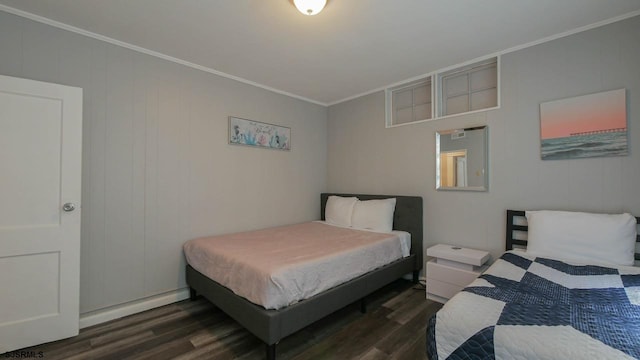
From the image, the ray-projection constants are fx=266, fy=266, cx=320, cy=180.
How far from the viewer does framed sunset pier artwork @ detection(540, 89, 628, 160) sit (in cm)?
213

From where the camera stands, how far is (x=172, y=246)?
109 inches

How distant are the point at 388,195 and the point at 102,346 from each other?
3193 mm

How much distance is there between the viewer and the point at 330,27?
7.38 ft

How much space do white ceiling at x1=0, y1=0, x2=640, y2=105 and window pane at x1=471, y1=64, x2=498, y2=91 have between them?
0.93 ft

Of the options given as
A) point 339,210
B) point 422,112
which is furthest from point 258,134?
point 422,112

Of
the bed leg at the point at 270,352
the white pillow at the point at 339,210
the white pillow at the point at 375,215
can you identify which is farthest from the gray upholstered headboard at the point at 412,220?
the bed leg at the point at 270,352

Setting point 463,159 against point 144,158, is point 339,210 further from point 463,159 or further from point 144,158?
point 144,158

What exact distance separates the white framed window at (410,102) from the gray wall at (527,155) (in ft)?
0.44

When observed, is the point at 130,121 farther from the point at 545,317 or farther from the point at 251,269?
the point at 545,317

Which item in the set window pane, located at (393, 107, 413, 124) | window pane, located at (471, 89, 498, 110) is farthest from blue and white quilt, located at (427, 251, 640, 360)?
window pane, located at (393, 107, 413, 124)

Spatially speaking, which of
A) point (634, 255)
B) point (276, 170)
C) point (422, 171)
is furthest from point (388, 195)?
point (634, 255)

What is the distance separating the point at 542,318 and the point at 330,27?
7.78 ft

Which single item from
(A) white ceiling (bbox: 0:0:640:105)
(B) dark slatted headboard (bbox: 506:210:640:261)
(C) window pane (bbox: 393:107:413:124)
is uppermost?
(A) white ceiling (bbox: 0:0:640:105)

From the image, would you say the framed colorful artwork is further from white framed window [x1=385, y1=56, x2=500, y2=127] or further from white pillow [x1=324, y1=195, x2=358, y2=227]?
white framed window [x1=385, y1=56, x2=500, y2=127]
